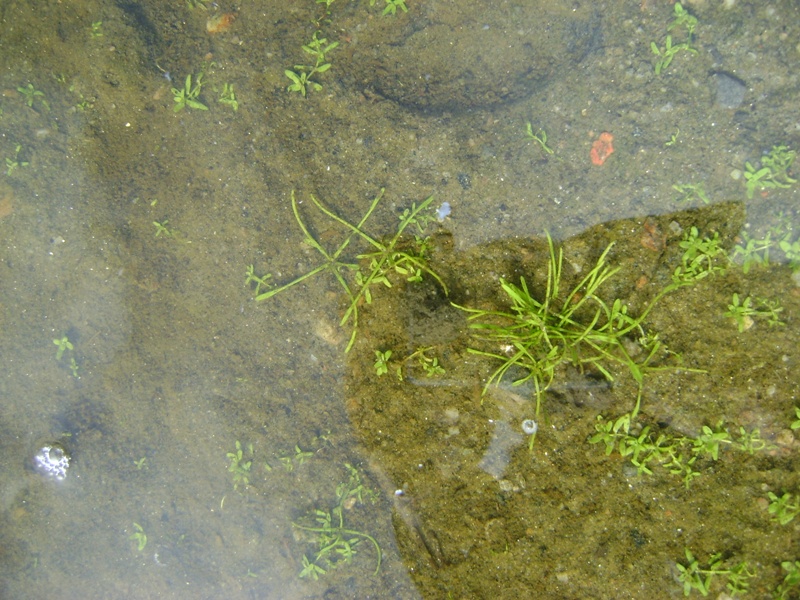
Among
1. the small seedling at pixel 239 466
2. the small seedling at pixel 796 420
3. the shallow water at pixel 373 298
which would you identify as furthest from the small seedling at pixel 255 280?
the small seedling at pixel 796 420

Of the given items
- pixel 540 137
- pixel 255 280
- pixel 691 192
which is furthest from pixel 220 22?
pixel 691 192

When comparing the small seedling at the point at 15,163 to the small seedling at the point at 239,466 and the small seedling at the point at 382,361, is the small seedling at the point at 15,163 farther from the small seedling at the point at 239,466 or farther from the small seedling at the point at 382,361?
the small seedling at the point at 382,361

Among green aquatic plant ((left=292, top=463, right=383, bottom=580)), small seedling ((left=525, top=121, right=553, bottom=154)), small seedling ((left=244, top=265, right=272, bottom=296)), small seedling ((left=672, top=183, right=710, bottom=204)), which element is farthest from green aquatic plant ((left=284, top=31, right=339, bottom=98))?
Answer: green aquatic plant ((left=292, top=463, right=383, bottom=580))

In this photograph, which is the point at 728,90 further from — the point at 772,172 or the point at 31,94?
the point at 31,94

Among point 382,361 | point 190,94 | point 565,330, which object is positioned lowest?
point 382,361

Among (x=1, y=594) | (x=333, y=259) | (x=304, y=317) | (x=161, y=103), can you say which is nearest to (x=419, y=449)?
(x=304, y=317)

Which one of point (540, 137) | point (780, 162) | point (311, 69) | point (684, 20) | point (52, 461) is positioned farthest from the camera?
Result: point (52, 461)

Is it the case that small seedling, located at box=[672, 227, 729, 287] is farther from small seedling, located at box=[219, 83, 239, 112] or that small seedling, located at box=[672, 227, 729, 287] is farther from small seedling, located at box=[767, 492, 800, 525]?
small seedling, located at box=[219, 83, 239, 112]
